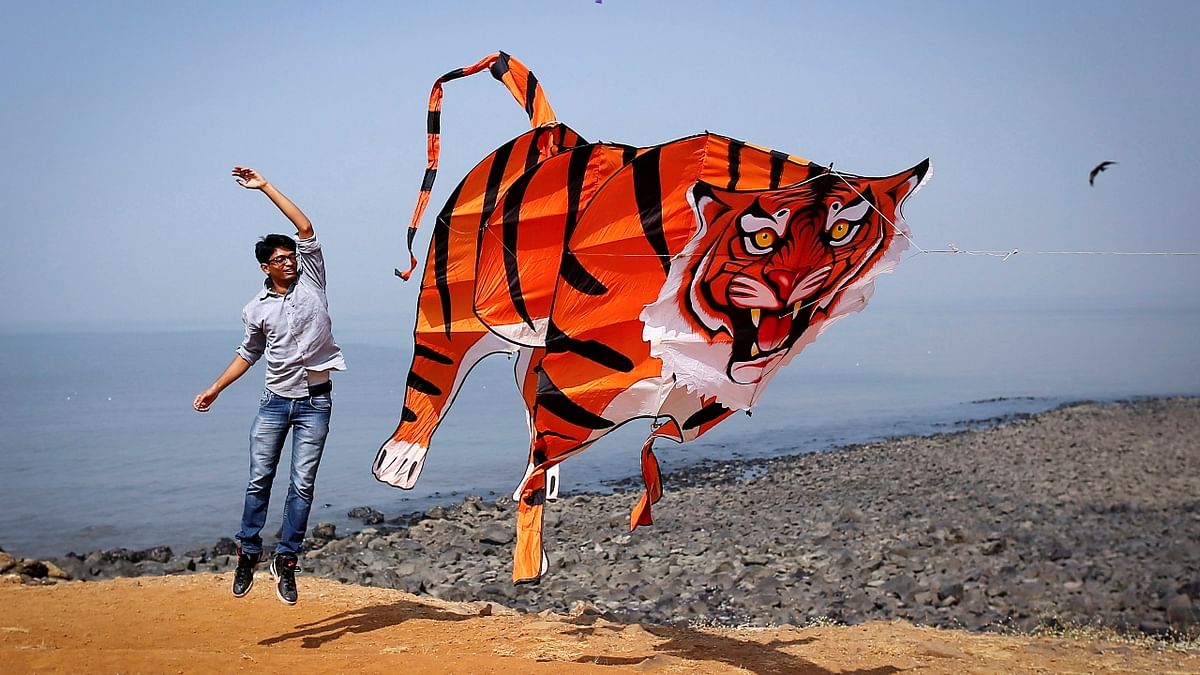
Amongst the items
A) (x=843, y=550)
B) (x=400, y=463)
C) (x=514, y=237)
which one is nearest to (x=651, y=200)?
(x=514, y=237)

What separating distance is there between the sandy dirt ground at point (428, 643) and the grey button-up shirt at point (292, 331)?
69.4 inches

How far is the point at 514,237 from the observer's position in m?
7.29

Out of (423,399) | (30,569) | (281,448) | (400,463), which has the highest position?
(423,399)

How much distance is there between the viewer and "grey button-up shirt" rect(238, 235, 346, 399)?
6379 mm

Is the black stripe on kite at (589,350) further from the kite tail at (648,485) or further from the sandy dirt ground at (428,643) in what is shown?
the sandy dirt ground at (428,643)

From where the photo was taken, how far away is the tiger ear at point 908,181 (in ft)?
17.5

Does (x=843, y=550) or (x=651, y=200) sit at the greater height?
(x=651, y=200)

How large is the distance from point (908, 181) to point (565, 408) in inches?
92.6

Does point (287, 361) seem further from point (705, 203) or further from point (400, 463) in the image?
point (705, 203)

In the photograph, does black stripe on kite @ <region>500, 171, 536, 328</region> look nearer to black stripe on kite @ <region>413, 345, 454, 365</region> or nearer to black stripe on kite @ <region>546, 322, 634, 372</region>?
black stripe on kite @ <region>546, 322, 634, 372</region>

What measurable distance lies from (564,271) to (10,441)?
26577mm

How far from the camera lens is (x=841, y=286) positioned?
5.85 m

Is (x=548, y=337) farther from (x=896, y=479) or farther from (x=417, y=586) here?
(x=896, y=479)

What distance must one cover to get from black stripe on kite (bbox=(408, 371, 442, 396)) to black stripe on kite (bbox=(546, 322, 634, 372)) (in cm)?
200
